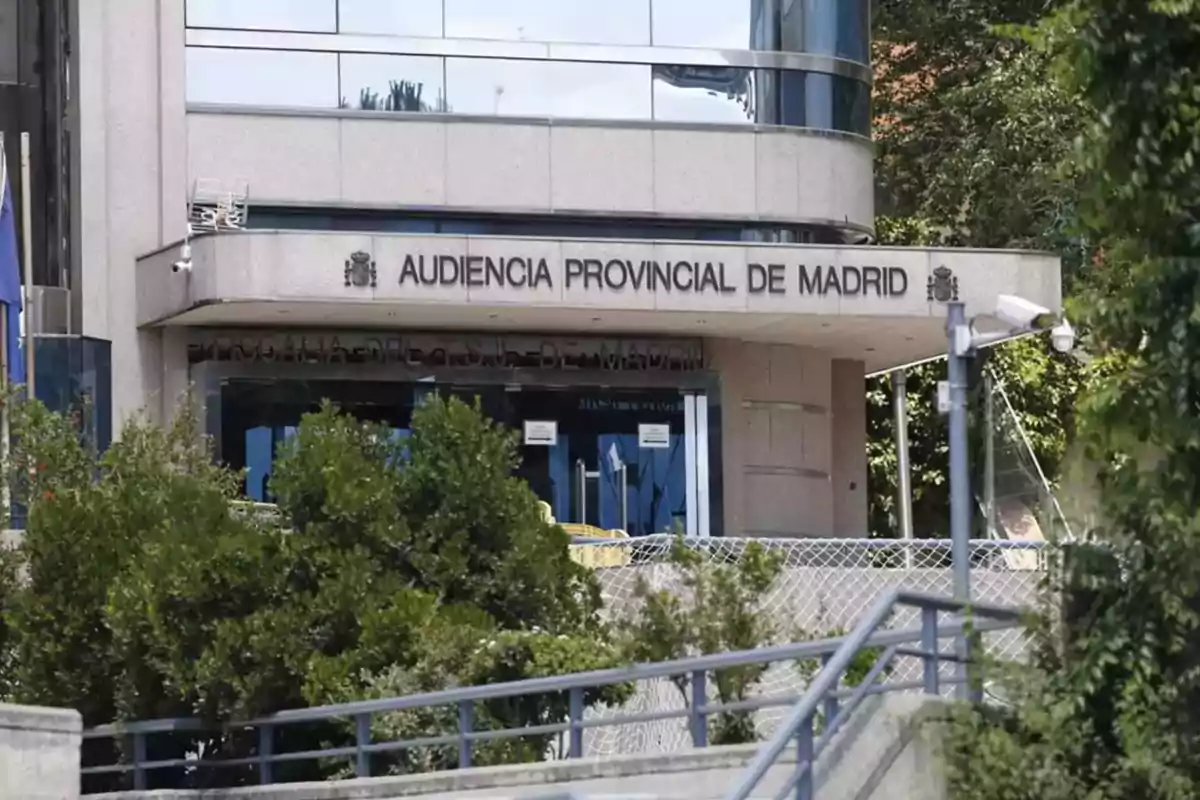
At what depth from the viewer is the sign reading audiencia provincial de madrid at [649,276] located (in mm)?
24297

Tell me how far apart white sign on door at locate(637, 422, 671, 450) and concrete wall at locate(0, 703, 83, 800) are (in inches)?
512

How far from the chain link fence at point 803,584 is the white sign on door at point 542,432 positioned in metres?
6.28

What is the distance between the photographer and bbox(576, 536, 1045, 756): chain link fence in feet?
47.6

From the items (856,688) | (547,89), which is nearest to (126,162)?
(547,89)

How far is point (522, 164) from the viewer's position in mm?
25984

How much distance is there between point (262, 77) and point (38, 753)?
12.6 m

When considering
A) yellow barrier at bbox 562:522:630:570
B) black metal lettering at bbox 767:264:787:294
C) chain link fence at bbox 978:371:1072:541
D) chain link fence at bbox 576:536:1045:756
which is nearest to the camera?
chain link fence at bbox 576:536:1045:756

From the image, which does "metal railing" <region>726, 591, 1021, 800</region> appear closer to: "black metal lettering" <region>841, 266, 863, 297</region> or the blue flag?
Answer: the blue flag

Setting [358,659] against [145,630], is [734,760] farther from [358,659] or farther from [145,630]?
[145,630]

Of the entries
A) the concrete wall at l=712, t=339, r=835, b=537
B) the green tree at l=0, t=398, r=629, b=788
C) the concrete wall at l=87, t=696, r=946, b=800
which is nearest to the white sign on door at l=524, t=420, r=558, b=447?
the concrete wall at l=712, t=339, r=835, b=537

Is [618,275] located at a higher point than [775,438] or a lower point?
higher

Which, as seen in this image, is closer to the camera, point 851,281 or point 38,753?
point 38,753

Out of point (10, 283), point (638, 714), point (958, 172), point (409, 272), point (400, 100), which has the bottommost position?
point (638, 714)

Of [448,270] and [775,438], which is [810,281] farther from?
[448,270]
